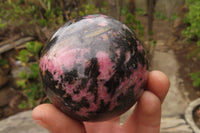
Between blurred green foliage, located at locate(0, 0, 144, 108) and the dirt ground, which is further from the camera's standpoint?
the dirt ground

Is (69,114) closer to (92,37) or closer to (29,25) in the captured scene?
(92,37)

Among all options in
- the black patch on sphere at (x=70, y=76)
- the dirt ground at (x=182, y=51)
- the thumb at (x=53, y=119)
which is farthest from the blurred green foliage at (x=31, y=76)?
the dirt ground at (x=182, y=51)

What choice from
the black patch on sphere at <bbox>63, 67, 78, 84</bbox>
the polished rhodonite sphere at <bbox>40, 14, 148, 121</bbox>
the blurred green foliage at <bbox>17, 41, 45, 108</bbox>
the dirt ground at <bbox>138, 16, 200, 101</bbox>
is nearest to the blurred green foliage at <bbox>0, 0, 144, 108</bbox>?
the blurred green foliage at <bbox>17, 41, 45, 108</bbox>

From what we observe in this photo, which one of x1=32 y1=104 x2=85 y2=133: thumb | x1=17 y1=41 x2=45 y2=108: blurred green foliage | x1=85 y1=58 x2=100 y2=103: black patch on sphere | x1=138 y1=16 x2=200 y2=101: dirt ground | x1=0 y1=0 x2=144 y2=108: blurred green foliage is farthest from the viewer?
x1=138 y1=16 x2=200 y2=101: dirt ground

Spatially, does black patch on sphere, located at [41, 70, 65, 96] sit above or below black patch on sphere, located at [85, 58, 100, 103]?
below

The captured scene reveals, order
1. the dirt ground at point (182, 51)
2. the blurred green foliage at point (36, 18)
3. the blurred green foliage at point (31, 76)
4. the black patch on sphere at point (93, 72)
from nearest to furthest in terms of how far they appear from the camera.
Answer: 1. the black patch on sphere at point (93, 72)
2. the blurred green foliage at point (31, 76)
3. the blurred green foliage at point (36, 18)
4. the dirt ground at point (182, 51)

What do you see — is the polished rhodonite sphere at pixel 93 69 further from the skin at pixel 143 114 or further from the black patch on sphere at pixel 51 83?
the skin at pixel 143 114

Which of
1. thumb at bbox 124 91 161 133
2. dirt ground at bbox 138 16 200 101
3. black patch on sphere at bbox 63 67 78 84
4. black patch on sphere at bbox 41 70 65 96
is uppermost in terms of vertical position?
black patch on sphere at bbox 63 67 78 84

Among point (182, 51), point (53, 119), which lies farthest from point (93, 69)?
point (182, 51)

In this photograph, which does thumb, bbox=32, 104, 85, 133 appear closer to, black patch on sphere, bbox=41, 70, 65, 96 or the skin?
the skin

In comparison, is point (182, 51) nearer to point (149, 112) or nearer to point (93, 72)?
point (149, 112)
